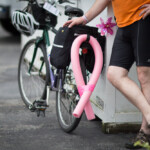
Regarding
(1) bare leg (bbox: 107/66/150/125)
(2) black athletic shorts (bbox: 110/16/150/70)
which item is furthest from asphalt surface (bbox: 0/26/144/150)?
(2) black athletic shorts (bbox: 110/16/150/70)

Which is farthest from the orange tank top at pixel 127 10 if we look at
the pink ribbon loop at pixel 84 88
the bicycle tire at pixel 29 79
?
the bicycle tire at pixel 29 79

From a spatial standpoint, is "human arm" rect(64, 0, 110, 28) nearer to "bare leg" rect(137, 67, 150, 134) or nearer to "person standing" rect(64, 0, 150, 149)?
"person standing" rect(64, 0, 150, 149)

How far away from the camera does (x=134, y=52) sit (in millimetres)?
3777

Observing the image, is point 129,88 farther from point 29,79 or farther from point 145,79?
point 29,79

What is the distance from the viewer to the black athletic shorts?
3683mm

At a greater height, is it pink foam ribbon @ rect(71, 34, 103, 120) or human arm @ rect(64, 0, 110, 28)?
human arm @ rect(64, 0, 110, 28)

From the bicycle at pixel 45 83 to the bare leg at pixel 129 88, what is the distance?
61 centimetres

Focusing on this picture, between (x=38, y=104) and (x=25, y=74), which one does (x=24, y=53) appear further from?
(x=38, y=104)

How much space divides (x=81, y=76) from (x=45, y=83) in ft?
3.20

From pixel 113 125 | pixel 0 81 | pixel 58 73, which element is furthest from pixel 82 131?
pixel 0 81

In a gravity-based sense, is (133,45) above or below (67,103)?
above

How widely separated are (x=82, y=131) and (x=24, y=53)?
1.58 m

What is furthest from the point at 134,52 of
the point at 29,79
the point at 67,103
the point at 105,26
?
the point at 29,79

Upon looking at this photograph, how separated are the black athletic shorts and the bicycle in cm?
65
